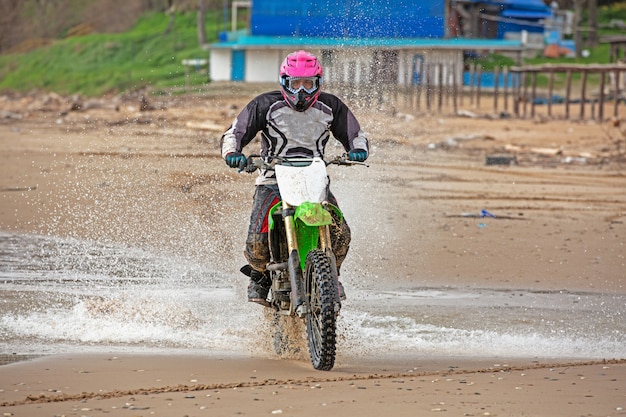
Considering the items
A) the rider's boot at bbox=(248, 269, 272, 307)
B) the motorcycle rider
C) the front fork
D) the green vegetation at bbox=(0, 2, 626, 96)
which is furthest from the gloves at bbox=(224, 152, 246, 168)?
the green vegetation at bbox=(0, 2, 626, 96)

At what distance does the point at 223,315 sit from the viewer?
29.5 feet

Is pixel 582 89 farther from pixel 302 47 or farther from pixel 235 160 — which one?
pixel 235 160

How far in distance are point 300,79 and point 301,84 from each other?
0.10 feet

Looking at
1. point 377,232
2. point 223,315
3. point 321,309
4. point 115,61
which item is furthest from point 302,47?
point 321,309

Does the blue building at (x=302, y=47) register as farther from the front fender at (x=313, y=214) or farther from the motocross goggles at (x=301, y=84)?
the front fender at (x=313, y=214)

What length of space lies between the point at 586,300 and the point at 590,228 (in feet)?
13.6

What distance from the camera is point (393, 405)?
561 cm

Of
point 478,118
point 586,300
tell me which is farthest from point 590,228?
point 478,118

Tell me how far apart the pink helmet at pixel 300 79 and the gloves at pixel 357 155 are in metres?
0.40

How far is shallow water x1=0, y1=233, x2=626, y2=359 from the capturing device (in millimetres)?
7688

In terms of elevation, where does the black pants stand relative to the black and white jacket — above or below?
below

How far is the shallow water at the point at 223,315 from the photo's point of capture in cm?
769

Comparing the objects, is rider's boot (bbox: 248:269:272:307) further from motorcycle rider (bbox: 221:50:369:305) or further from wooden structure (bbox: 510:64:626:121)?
wooden structure (bbox: 510:64:626:121)

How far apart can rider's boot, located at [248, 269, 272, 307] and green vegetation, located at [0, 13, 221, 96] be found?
135 ft
